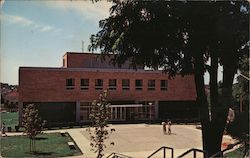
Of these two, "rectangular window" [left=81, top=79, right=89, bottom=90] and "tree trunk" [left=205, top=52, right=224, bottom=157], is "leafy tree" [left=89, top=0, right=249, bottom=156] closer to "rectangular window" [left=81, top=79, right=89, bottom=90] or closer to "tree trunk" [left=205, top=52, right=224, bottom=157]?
"tree trunk" [left=205, top=52, right=224, bottom=157]

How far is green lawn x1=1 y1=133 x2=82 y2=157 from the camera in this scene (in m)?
21.0

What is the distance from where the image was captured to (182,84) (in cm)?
4259

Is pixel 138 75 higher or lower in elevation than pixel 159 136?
higher

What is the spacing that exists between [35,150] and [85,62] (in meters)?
23.4

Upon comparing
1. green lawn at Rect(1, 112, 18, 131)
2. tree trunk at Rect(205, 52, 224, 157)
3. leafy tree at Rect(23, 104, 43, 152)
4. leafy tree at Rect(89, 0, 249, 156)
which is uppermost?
leafy tree at Rect(89, 0, 249, 156)

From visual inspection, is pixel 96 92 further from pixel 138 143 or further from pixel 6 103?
pixel 6 103

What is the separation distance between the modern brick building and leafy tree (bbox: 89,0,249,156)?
2457cm

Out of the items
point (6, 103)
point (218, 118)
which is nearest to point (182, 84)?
point (6, 103)

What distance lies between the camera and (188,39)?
1079cm

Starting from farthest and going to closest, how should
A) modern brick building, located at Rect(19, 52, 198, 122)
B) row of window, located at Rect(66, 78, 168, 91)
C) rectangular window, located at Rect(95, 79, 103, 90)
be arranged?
rectangular window, located at Rect(95, 79, 103, 90) → row of window, located at Rect(66, 78, 168, 91) → modern brick building, located at Rect(19, 52, 198, 122)

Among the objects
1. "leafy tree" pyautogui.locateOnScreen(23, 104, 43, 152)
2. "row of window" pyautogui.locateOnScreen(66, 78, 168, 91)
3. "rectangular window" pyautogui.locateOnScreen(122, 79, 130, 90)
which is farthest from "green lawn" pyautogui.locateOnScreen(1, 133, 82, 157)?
"rectangular window" pyautogui.locateOnScreen(122, 79, 130, 90)

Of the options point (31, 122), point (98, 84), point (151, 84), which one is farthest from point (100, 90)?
point (31, 122)

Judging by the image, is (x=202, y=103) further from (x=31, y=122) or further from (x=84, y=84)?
(x=84, y=84)

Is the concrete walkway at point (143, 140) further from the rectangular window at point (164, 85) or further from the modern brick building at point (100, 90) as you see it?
the rectangular window at point (164, 85)
